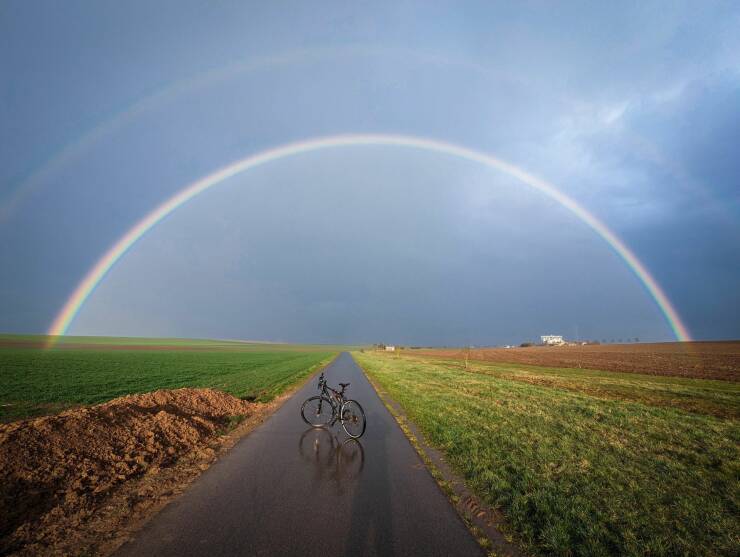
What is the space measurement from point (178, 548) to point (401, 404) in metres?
12.5

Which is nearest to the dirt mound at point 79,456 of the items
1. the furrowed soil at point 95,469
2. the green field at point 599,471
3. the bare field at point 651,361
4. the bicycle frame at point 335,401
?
the furrowed soil at point 95,469

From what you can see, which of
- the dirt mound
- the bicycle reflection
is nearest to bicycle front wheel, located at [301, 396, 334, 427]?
the bicycle reflection

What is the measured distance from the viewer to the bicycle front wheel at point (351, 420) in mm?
10523

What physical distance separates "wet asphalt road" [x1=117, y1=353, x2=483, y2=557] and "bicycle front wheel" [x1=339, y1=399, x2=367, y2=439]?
138cm

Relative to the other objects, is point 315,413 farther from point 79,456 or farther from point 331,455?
point 79,456

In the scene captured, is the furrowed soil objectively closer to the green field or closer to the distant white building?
the green field

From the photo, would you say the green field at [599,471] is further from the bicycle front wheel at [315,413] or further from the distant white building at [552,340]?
the distant white building at [552,340]

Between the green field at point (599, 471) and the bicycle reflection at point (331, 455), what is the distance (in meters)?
2.21

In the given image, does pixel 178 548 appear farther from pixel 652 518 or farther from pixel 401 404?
pixel 401 404

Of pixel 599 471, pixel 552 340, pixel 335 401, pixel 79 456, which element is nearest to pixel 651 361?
pixel 599 471

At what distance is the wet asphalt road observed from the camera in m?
4.49

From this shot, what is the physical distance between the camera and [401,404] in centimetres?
1612

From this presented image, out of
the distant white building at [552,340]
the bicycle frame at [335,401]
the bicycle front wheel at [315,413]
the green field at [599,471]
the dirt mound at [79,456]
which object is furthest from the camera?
the distant white building at [552,340]

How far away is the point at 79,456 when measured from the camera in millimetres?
7734
